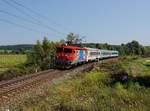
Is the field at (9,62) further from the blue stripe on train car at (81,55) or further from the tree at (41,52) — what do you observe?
the blue stripe on train car at (81,55)

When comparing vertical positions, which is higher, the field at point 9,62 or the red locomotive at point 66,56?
the red locomotive at point 66,56

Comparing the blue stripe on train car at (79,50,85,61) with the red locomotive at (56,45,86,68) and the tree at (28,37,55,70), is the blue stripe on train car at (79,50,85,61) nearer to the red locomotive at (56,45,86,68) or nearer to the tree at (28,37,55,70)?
the red locomotive at (56,45,86,68)

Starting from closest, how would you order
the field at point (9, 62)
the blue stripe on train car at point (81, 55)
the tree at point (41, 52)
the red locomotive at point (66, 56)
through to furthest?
the red locomotive at point (66, 56) < the blue stripe on train car at point (81, 55) < the tree at point (41, 52) < the field at point (9, 62)

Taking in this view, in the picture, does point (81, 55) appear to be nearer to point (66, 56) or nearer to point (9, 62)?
point (66, 56)

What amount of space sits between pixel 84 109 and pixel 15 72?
20.4m

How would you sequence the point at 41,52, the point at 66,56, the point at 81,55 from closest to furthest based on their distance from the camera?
1. the point at 66,56
2. the point at 81,55
3. the point at 41,52

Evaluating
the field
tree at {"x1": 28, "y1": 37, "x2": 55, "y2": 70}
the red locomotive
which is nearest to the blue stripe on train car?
the red locomotive

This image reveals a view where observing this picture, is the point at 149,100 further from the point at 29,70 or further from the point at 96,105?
the point at 29,70

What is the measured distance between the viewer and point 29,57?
50250mm

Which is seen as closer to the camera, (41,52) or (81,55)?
(81,55)

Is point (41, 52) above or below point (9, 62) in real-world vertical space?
above

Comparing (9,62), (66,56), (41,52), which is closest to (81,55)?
(66,56)

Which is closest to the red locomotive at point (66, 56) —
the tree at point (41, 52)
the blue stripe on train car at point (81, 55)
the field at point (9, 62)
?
the blue stripe on train car at point (81, 55)

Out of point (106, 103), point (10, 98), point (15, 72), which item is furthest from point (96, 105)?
point (15, 72)
